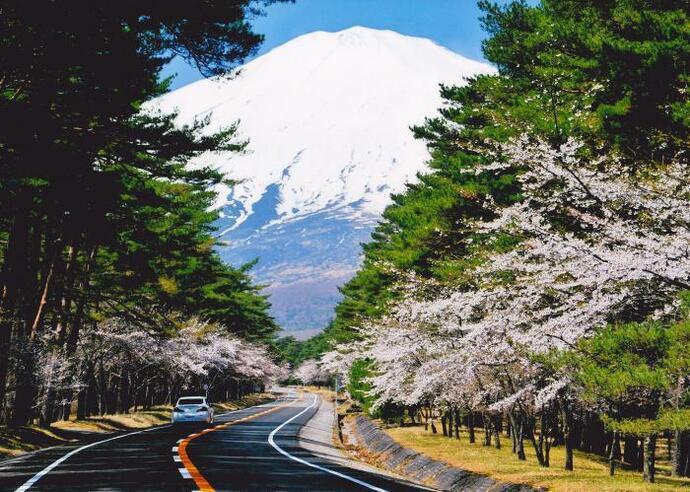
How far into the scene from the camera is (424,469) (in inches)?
774

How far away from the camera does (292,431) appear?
116 ft

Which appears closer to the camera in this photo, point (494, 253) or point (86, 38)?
point (86, 38)

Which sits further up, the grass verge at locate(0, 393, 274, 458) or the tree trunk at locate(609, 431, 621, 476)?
the tree trunk at locate(609, 431, 621, 476)

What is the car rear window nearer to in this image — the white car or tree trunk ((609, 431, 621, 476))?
the white car

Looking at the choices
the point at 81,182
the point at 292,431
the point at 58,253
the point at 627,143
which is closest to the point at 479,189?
the point at 627,143

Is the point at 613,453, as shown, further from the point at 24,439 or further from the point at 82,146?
the point at 24,439

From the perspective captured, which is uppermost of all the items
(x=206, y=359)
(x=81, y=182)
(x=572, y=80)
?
(x=572, y=80)

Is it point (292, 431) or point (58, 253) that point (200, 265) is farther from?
point (58, 253)

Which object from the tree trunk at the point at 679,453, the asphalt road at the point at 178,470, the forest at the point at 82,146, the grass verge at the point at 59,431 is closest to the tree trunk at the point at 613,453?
the tree trunk at the point at 679,453

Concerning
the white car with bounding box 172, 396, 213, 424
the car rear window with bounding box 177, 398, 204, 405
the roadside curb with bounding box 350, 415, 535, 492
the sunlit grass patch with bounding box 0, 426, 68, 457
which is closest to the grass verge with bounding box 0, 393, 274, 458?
the sunlit grass patch with bounding box 0, 426, 68, 457

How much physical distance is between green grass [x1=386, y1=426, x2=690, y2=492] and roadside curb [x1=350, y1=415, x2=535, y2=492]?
0.35m

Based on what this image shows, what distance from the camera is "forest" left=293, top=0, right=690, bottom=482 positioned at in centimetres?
1077

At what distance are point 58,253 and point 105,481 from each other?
1585cm

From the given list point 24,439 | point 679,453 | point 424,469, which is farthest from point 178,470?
point 679,453
